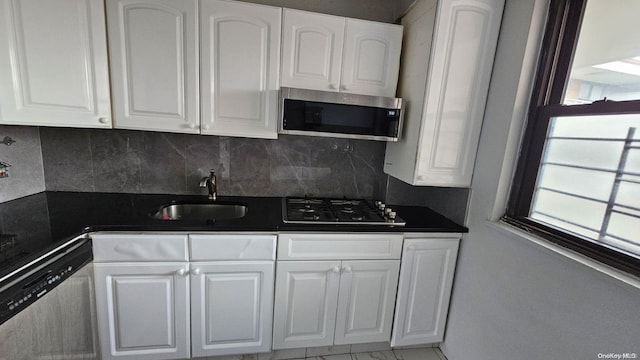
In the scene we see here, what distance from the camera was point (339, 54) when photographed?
5.22 feet

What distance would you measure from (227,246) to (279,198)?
Result: 0.64 metres

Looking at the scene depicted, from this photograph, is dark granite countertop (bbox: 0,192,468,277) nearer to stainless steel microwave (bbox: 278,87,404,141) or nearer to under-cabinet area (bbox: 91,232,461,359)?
under-cabinet area (bbox: 91,232,461,359)

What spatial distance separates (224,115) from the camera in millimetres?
1559

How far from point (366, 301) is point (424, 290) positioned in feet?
1.27

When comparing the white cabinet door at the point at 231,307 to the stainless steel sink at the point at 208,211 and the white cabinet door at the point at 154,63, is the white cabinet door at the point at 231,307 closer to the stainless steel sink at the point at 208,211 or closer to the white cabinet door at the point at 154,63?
the stainless steel sink at the point at 208,211

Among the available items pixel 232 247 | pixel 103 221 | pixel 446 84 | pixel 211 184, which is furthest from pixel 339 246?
pixel 103 221

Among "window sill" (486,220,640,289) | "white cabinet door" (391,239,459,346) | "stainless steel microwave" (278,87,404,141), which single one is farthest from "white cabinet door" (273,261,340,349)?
"window sill" (486,220,640,289)

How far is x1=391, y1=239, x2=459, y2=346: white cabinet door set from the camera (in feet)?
5.27

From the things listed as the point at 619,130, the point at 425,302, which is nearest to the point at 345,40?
the point at 619,130

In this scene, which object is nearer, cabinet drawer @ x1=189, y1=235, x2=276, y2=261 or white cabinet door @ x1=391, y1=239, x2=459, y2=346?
cabinet drawer @ x1=189, y1=235, x2=276, y2=261

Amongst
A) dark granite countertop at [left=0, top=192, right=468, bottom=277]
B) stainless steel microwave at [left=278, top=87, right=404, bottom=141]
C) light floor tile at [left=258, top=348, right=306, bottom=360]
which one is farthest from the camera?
light floor tile at [left=258, top=348, right=306, bottom=360]

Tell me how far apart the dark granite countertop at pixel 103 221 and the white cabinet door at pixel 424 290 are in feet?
0.45

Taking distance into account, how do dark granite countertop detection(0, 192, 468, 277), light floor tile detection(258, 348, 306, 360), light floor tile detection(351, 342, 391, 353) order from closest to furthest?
dark granite countertop detection(0, 192, 468, 277) → light floor tile detection(258, 348, 306, 360) → light floor tile detection(351, 342, 391, 353)

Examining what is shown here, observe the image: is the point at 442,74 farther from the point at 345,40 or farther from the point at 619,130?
the point at 619,130
